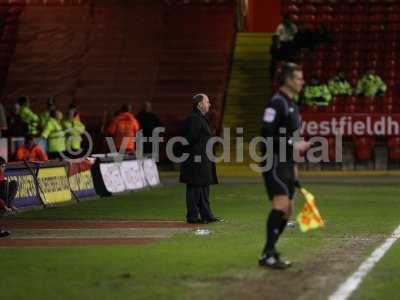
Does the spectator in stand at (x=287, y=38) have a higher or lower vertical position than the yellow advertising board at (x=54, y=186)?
higher

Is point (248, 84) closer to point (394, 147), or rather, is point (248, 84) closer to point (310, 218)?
point (394, 147)

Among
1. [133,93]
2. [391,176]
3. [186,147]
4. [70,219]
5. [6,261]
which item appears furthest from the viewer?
[133,93]

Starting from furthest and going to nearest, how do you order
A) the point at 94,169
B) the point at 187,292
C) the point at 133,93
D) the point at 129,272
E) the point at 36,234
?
the point at 133,93 < the point at 94,169 < the point at 36,234 < the point at 129,272 < the point at 187,292

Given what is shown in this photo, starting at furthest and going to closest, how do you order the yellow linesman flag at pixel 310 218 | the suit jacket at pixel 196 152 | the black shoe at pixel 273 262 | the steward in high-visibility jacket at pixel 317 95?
the steward in high-visibility jacket at pixel 317 95 → the suit jacket at pixel 196 152 → the yellow linesman flag at pixel 310 218 → the black shoe at pixel 273 262

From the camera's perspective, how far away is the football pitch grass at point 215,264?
10.5m

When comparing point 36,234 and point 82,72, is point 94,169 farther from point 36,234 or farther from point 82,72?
point 82,72

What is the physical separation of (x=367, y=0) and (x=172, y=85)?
8822 millimetres

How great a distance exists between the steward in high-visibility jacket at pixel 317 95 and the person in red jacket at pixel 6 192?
16217 millimetres

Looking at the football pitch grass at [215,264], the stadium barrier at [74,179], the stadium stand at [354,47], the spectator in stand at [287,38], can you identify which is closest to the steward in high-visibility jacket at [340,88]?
the stadium stand at [354,47]

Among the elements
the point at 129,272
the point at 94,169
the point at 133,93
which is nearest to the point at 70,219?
the point at 94,169

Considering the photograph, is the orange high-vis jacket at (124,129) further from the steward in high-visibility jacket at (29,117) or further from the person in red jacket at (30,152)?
the person in red jacket at (30,152)

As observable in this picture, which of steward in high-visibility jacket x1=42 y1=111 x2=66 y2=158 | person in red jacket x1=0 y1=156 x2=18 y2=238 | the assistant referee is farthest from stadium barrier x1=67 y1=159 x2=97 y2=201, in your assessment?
the assistant referee

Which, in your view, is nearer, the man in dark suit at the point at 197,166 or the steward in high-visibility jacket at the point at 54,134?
the man in dark suit at the point at 197,166

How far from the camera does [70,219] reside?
19.2m
